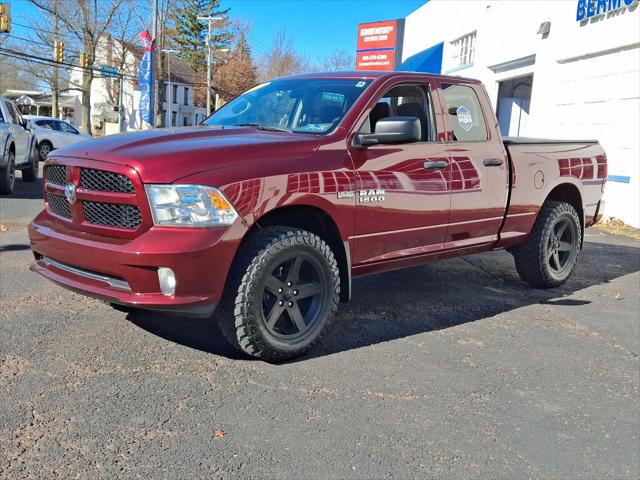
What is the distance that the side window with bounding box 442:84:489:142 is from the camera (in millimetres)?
4891

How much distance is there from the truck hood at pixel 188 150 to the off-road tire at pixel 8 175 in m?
7.64

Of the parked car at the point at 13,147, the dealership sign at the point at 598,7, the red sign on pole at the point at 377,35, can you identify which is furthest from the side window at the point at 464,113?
the red sign on pole at the point at 377,35

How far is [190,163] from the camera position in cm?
326

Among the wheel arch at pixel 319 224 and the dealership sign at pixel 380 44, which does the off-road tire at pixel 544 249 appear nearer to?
the wheel arch at pixel 319 224

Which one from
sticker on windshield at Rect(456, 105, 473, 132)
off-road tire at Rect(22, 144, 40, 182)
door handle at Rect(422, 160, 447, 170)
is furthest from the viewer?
off-road tire at Rect(22, 144, 40, 182)

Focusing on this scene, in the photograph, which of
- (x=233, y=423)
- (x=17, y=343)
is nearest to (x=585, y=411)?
(x=233, y=423)

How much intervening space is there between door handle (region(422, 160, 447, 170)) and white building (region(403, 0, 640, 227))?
25.8 ft

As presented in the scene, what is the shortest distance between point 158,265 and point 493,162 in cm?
315

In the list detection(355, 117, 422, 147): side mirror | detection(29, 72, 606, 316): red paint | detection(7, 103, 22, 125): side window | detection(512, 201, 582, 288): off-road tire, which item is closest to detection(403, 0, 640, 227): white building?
detection(512, 201, 582, 288): off-road tire

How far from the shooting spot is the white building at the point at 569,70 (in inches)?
428

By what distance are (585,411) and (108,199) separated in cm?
300

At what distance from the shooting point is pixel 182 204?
317cm

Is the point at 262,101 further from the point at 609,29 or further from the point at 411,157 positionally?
A: the point at 609,29

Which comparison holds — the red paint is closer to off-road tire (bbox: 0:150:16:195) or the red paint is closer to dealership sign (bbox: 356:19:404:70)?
off-road tire (bbox: 0:150:16:195)
